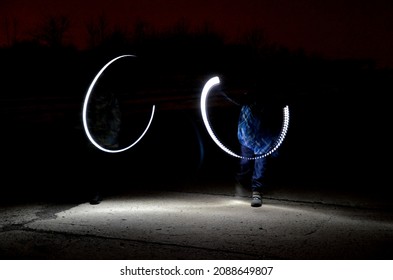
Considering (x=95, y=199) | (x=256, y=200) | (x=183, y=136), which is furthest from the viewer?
(x=183, y=136)

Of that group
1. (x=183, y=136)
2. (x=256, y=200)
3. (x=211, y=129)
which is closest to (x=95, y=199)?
(x=211, y=129)

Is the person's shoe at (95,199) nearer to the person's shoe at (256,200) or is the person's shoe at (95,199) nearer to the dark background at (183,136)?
the dark background at (183,136)

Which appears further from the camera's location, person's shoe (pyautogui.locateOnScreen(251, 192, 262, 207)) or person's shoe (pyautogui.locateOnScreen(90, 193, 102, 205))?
person's shoe (pyautogui.locateOnScreen(90, 193, 102, 205))

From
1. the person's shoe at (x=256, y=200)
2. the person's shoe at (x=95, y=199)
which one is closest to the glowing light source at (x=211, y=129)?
the person's shoe at (x=256, y=200)

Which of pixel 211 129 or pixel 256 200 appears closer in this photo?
pixel 256 200

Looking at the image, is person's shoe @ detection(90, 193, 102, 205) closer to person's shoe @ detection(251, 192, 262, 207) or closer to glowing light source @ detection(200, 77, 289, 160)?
glowing light source @ detection(200, 77, 289, 160)

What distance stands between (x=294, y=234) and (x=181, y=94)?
337 inches

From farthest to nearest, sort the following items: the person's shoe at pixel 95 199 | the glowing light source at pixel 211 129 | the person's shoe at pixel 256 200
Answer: the person's shoe at pixel 95 199, the glowing light source at pixel 211 129, the person's shoe at pixel 256 200

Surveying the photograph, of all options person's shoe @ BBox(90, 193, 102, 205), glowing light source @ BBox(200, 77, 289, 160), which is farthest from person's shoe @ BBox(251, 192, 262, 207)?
person's shoe @ BBox(90, 193, 102, 205)

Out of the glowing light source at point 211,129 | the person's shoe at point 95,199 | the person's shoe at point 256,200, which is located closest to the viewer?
the person's shoe at point 256,200

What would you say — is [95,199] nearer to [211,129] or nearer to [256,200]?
[211,129]

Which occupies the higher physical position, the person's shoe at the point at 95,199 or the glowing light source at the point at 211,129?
the glowing light source at the point at 211,129
